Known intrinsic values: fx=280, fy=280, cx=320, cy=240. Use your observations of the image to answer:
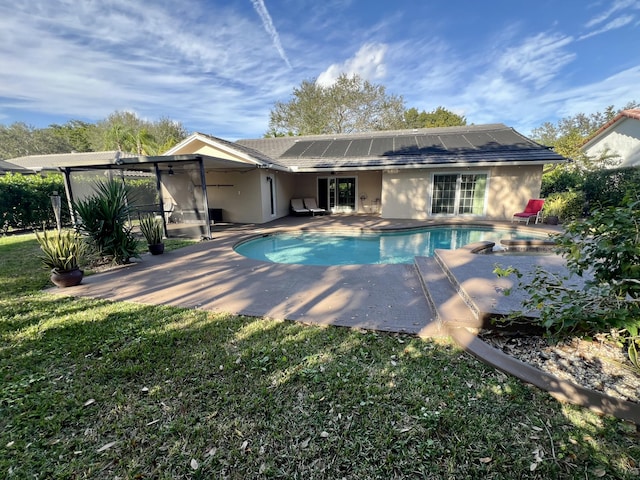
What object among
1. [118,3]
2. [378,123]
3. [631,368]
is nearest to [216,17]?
[118,3]

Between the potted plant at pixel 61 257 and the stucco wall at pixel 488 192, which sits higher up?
the stucco wall at pixel 488 192

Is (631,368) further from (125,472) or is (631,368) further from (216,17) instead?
(216,17)

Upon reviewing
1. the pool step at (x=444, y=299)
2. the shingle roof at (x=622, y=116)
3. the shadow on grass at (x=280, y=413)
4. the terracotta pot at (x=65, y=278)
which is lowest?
the shadow on grass at (x=280, y=413)

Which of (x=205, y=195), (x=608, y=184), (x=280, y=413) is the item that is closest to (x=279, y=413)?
(x=280, y=413)

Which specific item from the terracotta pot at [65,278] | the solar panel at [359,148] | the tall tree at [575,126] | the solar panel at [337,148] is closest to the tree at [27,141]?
the solar panel at [337,148]

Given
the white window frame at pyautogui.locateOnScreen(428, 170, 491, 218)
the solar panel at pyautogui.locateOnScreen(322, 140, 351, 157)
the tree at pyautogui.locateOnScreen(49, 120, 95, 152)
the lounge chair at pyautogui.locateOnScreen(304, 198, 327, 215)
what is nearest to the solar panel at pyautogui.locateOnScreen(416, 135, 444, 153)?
the white window frame at pyautogui.locateOnScreen(428, 170, 491, 218)

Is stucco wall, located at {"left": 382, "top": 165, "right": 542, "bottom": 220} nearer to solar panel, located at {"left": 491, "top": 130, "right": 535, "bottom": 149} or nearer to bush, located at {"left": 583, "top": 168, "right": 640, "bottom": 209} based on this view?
solar panel, located at {"left": 491, "top": 130, "right": 535, "bottom": 149}

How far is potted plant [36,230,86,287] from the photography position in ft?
15.8

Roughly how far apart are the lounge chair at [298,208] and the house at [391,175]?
1.46 ft

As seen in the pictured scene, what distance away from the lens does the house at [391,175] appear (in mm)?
10867

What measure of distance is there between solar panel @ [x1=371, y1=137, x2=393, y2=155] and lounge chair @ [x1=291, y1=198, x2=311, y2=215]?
4562 mm

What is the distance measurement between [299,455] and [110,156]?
84.9ft

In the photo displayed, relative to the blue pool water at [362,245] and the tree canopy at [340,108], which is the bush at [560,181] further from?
the tree canopy at [340,108]

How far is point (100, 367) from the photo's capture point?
8.77ft
